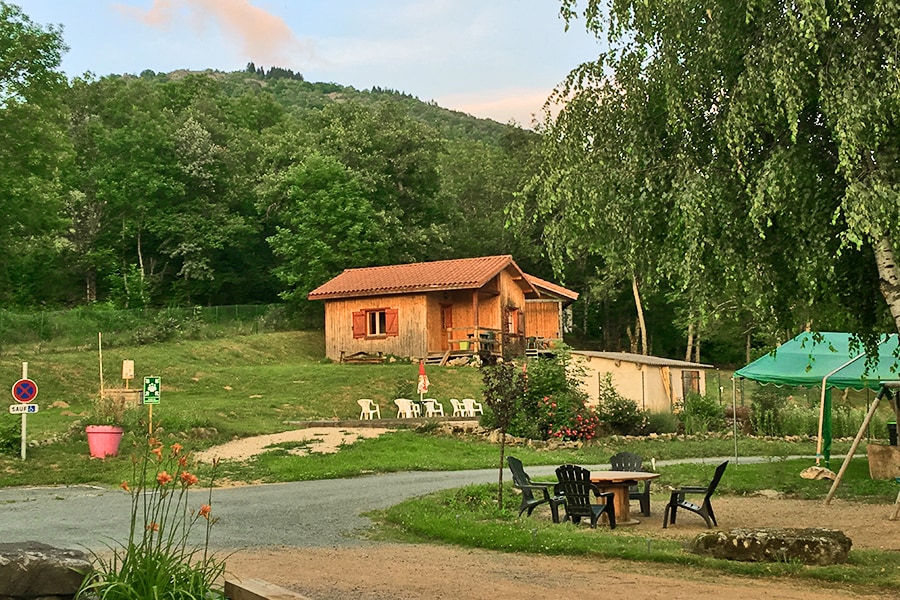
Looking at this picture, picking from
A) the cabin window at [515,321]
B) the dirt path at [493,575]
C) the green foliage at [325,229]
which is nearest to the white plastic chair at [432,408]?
the cabin window at [515,321]

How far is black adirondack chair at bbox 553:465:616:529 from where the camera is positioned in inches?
446

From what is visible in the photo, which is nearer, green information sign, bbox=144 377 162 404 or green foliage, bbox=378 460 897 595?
green foliage, bbox=378 460 897 595

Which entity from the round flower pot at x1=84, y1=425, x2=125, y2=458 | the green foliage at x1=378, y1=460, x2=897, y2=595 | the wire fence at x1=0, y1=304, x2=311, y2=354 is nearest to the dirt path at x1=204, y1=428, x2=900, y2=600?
the green foliage at x1=378, y1=460, x2=897, y2=595

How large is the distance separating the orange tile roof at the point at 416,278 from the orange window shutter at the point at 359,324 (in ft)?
2.54

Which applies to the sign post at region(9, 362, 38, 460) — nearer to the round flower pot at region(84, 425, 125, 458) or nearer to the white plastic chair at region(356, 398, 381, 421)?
the round flower pot at region(84, 425, 125, 458)

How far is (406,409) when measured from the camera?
27.0m

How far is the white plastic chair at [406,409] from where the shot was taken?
2706 cm

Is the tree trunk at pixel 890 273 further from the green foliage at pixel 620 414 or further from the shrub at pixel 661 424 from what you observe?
the shrub at pixel 661 424

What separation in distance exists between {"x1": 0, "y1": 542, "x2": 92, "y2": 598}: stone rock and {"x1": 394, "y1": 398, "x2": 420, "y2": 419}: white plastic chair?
67.6ft

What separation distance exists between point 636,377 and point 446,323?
1261 centimetres

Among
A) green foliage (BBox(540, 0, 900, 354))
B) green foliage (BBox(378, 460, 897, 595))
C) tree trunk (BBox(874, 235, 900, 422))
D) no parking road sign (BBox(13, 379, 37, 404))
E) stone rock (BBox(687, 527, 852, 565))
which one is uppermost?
green foliage (BBox(540, 0, 900, 354))

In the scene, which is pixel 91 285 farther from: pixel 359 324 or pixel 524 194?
pixel 524 194

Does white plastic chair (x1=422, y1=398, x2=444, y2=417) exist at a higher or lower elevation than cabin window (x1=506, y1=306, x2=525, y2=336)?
lower

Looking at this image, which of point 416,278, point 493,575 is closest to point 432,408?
point 416,278
